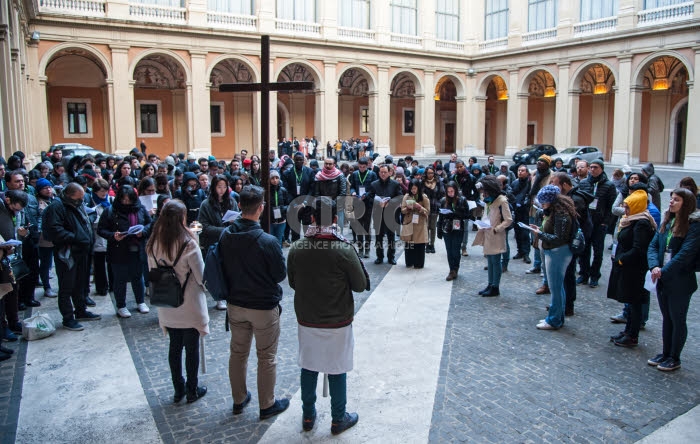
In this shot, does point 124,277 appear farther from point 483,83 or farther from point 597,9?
point 483,83

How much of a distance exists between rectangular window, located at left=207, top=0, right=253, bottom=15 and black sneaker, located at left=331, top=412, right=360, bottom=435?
83.7 ft

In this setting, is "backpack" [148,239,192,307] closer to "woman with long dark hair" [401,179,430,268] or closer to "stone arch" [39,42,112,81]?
"woman with long dark hair" [401,179,430,268]

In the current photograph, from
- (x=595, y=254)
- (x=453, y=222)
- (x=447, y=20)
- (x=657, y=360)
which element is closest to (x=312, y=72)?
(x=447, y=20)

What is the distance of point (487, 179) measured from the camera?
735cm

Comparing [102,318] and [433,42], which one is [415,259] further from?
[433,42]

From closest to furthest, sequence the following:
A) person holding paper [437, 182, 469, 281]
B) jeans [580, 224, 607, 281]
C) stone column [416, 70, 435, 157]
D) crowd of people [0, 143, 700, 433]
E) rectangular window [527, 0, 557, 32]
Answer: crowd of people [0, 143, 700, 433] < jeans [580, 224, 607, 281] < person holding paper [437, 182, 469, 281] < rectangular window [527, 0, 557, 32] < stone column [416, 70, 435, 157]

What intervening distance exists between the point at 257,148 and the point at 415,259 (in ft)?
68.6

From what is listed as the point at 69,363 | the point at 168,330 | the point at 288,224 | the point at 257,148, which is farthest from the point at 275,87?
the point at 257,148

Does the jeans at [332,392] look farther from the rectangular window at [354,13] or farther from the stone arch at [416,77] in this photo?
the stone arch at [416,77]

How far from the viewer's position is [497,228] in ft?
24.4

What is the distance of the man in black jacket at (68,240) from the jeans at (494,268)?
506cm

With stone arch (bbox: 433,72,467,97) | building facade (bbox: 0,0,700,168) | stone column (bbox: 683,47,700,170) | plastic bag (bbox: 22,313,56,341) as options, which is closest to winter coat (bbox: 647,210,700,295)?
plastic bag (bbox: 22,313,56,341)

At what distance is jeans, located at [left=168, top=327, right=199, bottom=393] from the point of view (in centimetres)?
457

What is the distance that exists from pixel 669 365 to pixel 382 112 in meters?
27.1
